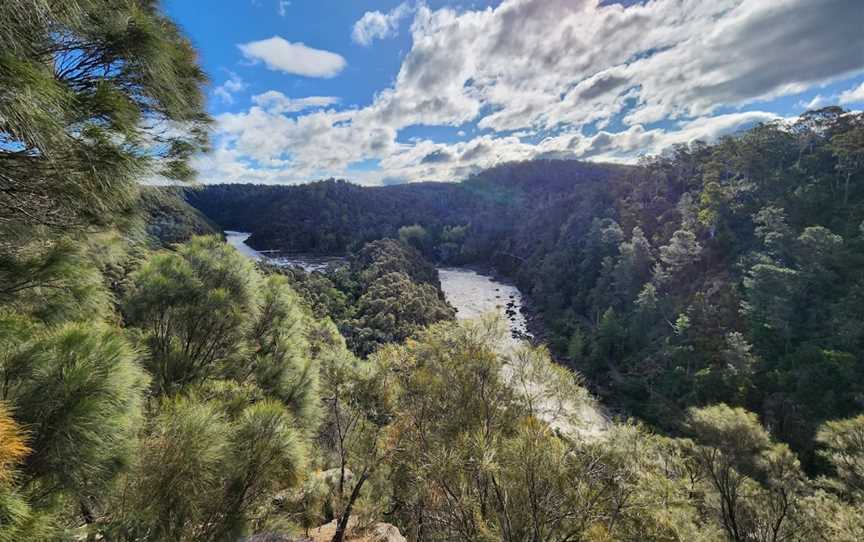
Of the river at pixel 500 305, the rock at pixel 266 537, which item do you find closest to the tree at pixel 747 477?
the river at pixel 500 305

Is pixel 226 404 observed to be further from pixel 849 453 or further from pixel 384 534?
pixel 849 453

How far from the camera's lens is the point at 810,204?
3155cm

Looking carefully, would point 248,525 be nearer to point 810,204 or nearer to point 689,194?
point 810,204

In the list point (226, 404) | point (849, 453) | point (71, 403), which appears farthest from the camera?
point (849, 453)

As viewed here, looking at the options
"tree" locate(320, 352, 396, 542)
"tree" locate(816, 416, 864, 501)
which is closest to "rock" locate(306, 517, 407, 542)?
"tree" locate(320, 352, 396, 542)

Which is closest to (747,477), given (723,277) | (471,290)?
(723,277)

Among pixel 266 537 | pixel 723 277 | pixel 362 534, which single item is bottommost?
pixel 723 277

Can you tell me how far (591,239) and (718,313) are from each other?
74.1ft

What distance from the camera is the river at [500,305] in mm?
6422

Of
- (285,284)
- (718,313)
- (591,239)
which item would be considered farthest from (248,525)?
(591,239)

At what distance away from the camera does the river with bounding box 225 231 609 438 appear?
253 inches

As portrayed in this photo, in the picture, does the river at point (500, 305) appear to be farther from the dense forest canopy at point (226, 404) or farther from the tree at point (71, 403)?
the tree at point (71, 403)

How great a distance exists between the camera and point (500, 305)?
51531 mm

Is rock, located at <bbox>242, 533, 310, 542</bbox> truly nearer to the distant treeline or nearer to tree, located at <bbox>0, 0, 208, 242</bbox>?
tree, located at <bbox>0, 0, 208, 242</bbox>
